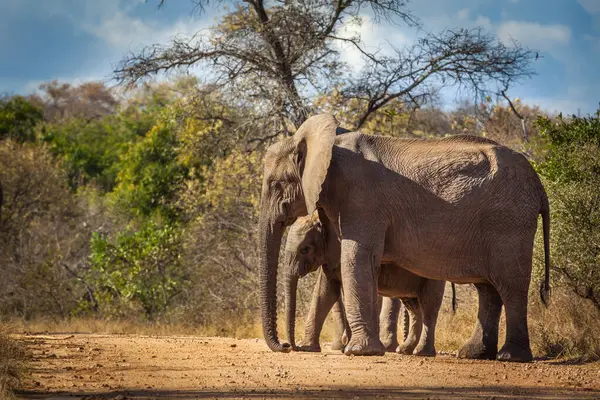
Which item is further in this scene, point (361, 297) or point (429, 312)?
point (429, 312)

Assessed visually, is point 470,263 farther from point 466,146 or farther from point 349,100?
point 349,100

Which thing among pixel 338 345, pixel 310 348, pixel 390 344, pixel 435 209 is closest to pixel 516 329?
pixel 435 209

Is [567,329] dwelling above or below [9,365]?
above

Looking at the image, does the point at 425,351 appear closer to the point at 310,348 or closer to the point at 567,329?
the point at 310,348

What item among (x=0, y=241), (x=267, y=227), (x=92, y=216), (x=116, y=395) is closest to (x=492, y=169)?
(x=267, y=227)

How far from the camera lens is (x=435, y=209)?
34.8 feet

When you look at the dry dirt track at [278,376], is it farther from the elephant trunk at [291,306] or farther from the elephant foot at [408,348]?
the elephant foot at [408,348]

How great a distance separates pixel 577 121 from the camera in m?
13.4

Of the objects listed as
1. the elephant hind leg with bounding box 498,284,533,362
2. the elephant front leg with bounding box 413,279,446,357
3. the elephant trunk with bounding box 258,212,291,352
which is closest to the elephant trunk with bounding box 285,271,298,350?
the elephant trunk with bounding box 258,212,291,352

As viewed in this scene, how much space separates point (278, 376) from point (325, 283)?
3341 mm

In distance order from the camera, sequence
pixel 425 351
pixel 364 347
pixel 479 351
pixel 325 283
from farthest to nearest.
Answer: pixel 325 283
pixel 425 351
pixel 479 351
pixel 364 347

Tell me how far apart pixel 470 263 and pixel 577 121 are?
12.0 feet

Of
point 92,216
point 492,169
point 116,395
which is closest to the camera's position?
point 116,395

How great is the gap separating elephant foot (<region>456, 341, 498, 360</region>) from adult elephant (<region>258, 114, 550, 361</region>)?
0.01 metres
